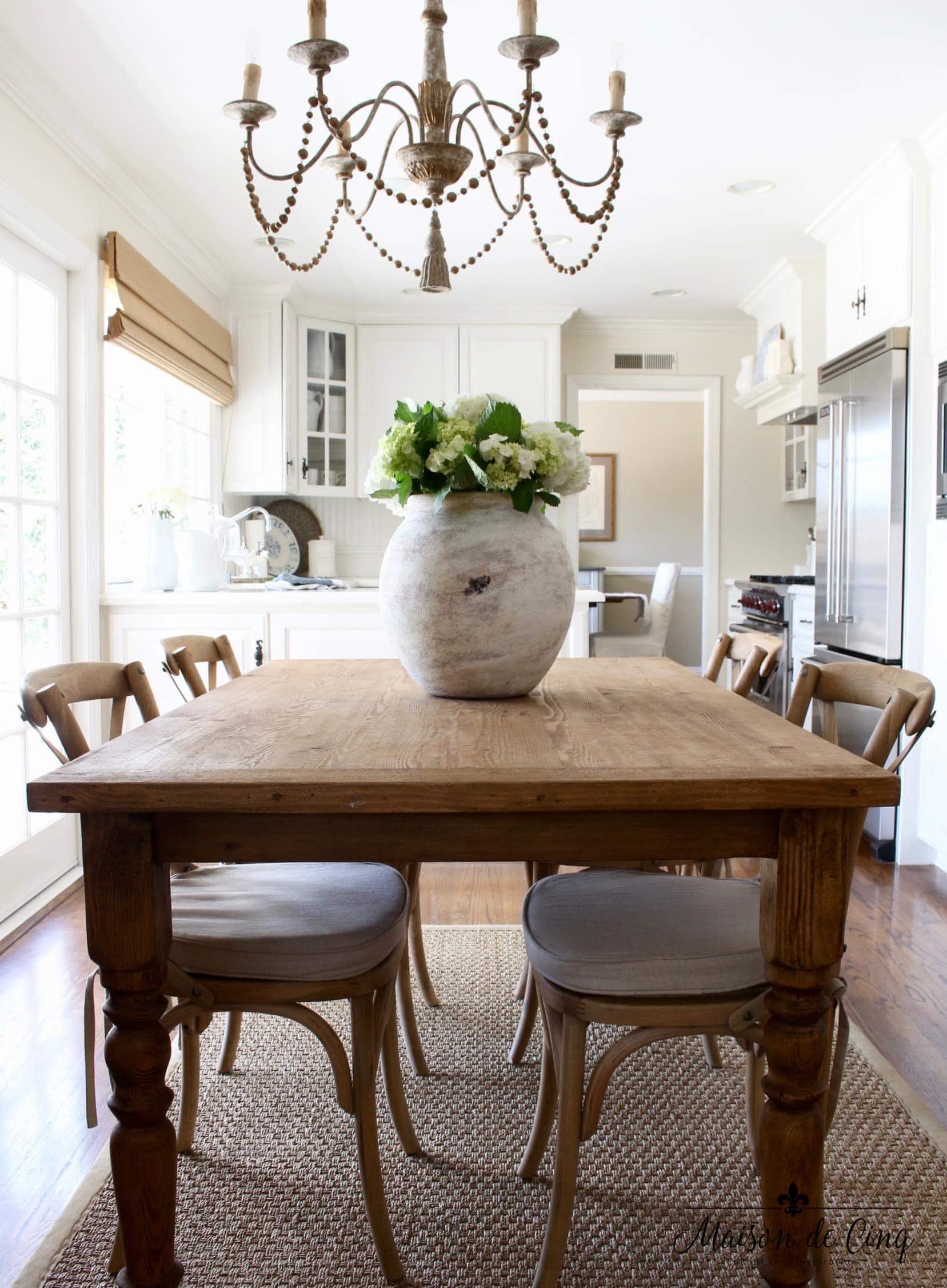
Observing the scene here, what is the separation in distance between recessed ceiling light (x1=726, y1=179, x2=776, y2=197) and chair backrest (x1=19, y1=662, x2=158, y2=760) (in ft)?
9.82

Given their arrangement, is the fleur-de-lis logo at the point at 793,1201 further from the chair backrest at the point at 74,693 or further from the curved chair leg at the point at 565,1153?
the chair backrest at the point at 74,693

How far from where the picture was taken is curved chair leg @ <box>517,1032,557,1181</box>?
55.7 inches

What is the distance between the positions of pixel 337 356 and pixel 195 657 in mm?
3653

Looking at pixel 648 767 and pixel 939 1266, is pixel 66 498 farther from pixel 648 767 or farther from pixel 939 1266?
pixel 939 1266

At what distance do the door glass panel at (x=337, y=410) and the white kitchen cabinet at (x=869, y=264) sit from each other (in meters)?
2.55

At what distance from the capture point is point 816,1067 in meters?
1.11

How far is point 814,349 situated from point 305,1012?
165 inches

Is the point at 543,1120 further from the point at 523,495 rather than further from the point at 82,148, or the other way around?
the point at 82,148

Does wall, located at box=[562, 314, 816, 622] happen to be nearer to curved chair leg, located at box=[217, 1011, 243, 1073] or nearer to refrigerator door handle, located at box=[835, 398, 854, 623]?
refrigerator door handle, located at box=[835, 398, 854, 623]

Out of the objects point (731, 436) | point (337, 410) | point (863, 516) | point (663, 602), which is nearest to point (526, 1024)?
point (863, 516)

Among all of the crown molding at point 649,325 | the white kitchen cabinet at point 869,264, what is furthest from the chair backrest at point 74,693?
the crown molding at point 649,325

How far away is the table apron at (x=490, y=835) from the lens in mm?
1089

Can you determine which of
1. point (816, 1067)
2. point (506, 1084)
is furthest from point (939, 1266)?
point (506, 1084)

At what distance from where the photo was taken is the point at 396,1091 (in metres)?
1.50
